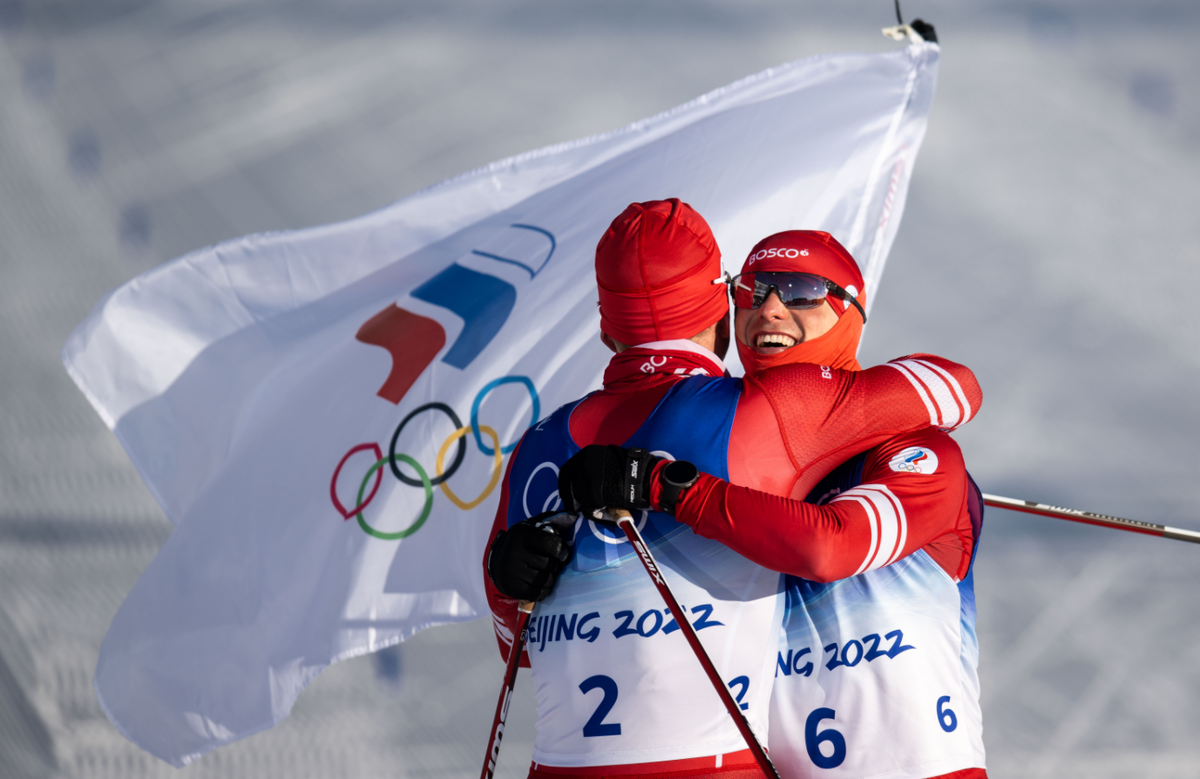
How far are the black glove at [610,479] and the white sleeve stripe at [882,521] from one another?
28 centimetres

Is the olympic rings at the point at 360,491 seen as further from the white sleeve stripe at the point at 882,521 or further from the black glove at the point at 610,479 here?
the white sleeve stripe at the point at 882,521

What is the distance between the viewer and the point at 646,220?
186 cm

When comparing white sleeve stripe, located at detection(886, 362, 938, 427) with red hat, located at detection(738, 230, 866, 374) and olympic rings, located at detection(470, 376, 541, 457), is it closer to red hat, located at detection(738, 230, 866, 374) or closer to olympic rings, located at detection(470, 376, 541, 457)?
red hat, located at detection(738, 230, 866, 374)

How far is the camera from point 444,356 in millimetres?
3137

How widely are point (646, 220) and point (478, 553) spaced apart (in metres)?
1.41

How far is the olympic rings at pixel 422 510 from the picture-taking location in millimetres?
2990

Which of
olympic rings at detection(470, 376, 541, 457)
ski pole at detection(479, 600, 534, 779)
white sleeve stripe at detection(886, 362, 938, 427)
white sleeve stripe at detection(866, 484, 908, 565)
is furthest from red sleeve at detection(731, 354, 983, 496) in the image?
olympic rings at detection(470, 376, 541, 457)

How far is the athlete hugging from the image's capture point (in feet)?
4.99

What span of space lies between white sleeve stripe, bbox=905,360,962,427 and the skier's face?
10.7 inches

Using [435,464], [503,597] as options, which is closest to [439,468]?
[435,464]

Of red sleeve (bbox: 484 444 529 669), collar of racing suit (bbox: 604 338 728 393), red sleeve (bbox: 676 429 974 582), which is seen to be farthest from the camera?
red sleeve (bbox: 484 444 529 669)

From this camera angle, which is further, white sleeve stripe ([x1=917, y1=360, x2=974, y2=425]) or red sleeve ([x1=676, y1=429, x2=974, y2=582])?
white sleeve stripe ([x1=917, y1=360, x2=974, y2=425])

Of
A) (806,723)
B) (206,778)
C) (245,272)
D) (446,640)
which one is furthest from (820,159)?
(206,778)

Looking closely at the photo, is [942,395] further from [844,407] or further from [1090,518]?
[1090,518]
